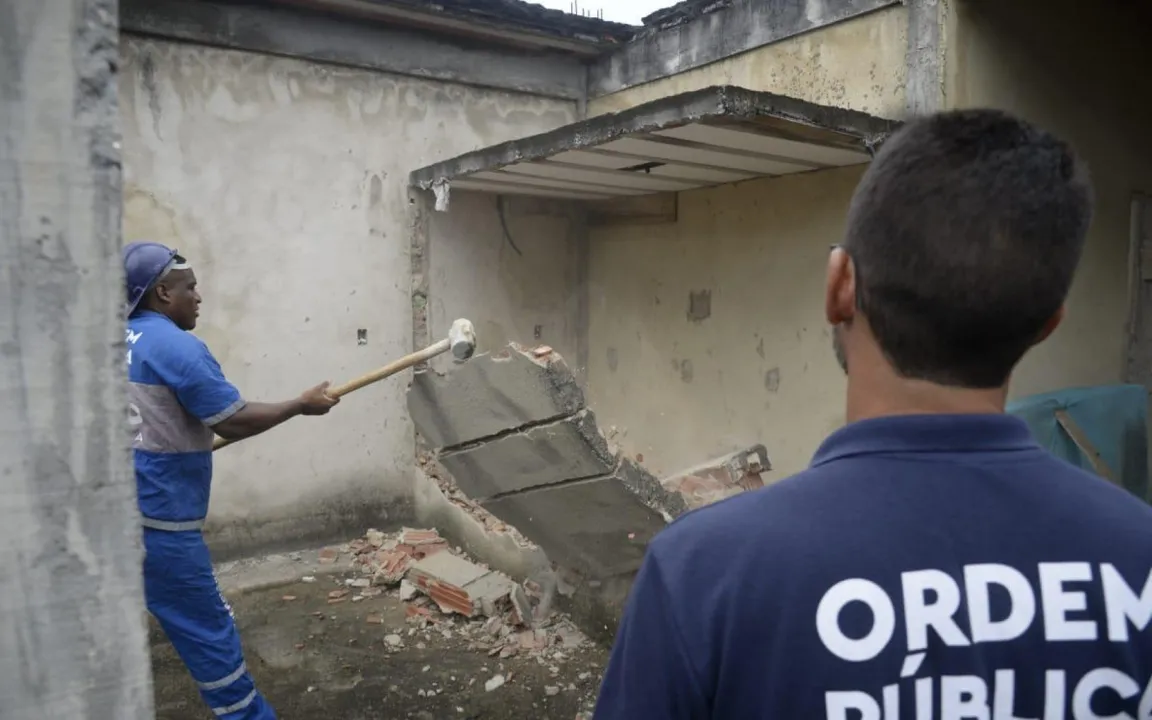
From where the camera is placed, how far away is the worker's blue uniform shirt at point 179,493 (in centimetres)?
290

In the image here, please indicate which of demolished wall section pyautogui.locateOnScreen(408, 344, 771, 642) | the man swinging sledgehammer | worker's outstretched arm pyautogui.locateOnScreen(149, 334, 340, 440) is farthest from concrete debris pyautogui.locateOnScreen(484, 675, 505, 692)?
worker's outstretched arm pyautogui.locateOnScreen(149, 334, 340, 440)

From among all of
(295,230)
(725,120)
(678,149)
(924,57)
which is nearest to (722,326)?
(678,149)

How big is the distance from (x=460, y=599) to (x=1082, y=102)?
16.6 ft

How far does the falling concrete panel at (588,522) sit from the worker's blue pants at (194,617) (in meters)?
1.44

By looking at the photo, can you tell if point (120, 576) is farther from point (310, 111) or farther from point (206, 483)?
point (310, 111)

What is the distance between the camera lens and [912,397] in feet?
2.94

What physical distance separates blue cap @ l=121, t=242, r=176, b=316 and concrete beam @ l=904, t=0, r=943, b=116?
3942mm

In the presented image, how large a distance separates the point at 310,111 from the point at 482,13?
61.5 inches

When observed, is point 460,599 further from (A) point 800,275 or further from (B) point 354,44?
(B) point 354,44

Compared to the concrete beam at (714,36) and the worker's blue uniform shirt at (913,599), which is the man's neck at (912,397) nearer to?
the worker's blue uniform shirt at (913,599)

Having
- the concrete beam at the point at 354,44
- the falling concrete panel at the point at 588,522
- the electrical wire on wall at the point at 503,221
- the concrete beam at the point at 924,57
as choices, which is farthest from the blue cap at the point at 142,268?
the concrete beam at the point at 924,57

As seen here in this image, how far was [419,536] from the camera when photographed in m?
5.93

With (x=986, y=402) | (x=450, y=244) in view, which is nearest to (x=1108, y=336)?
(x=450, y=244)

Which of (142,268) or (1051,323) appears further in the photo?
(142,268)
